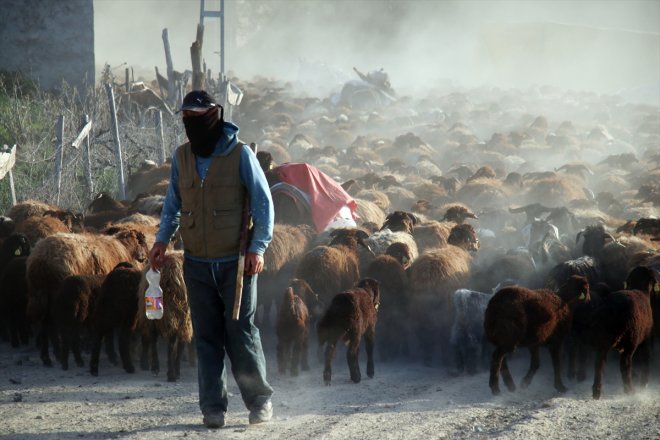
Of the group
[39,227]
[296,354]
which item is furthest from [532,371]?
[39,227]

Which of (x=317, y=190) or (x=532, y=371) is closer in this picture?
(x=532, y=371)

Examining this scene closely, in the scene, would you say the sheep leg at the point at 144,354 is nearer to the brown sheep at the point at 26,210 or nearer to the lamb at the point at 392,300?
the lamb at the point at 392,300

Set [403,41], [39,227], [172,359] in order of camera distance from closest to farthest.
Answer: [172,359] → [39,227] → [403,41]

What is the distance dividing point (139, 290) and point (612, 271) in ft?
17.8

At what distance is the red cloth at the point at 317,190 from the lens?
11.0m

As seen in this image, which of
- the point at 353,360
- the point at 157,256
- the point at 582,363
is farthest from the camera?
the point at 582,363

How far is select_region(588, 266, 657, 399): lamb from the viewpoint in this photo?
6734mm

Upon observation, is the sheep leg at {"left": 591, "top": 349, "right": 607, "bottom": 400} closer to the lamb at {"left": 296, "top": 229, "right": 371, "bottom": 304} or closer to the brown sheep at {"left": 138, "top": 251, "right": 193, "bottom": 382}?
the lamb at {"left": 296, "top": 229, "right": 371, "bottom": 304}

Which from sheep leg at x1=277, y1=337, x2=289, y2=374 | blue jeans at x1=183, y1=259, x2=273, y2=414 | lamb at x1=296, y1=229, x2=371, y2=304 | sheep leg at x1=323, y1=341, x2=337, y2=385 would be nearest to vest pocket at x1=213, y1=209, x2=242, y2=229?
blue jeans at x1=183, y1=259, x2=273, y2=414

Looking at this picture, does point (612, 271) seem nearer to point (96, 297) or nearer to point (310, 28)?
point (96, 297)

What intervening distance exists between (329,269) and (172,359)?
87.6 inches

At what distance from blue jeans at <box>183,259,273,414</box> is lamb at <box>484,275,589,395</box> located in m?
2.42

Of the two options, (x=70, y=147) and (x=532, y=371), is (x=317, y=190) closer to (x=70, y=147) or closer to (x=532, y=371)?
(x=70, y=147)

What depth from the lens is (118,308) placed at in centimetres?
729
